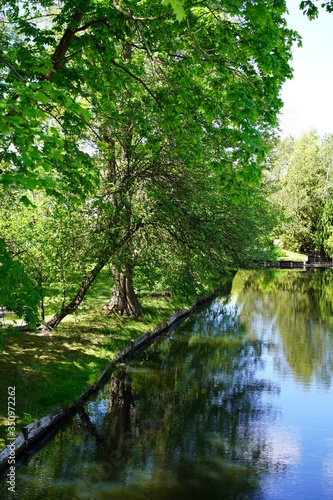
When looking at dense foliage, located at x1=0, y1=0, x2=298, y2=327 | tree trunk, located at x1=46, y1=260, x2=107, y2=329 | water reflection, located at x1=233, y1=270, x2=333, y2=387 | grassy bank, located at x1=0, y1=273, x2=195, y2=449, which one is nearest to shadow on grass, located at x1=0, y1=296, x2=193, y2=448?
grassy bank, located at x1=0, y1=273, x2=195, y2=449

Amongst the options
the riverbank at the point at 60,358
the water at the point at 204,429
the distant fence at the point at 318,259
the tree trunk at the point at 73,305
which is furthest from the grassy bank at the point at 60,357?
the distant fence at the point at 318,259

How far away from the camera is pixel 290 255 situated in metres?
67.7

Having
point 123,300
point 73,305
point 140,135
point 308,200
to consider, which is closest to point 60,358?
point 73,305

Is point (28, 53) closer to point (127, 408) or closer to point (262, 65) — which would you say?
point (262, 65)

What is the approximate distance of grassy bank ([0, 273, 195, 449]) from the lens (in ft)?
43.2

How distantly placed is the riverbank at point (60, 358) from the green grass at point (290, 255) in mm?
44067

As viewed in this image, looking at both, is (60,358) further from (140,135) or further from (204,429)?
(140,135)

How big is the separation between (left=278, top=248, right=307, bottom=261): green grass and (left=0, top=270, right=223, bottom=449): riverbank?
4407cm

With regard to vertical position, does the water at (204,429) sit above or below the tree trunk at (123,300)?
below

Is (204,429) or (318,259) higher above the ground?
(318,259)

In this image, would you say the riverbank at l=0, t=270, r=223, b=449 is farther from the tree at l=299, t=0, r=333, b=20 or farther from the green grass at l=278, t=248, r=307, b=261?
the green grass at l=278, t=248, r=307, b=261

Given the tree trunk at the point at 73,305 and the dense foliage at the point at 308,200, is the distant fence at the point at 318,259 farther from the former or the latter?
the tree trunk at the point at 73,305

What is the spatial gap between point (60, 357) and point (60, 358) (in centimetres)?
8

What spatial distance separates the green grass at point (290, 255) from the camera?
2594 inches
